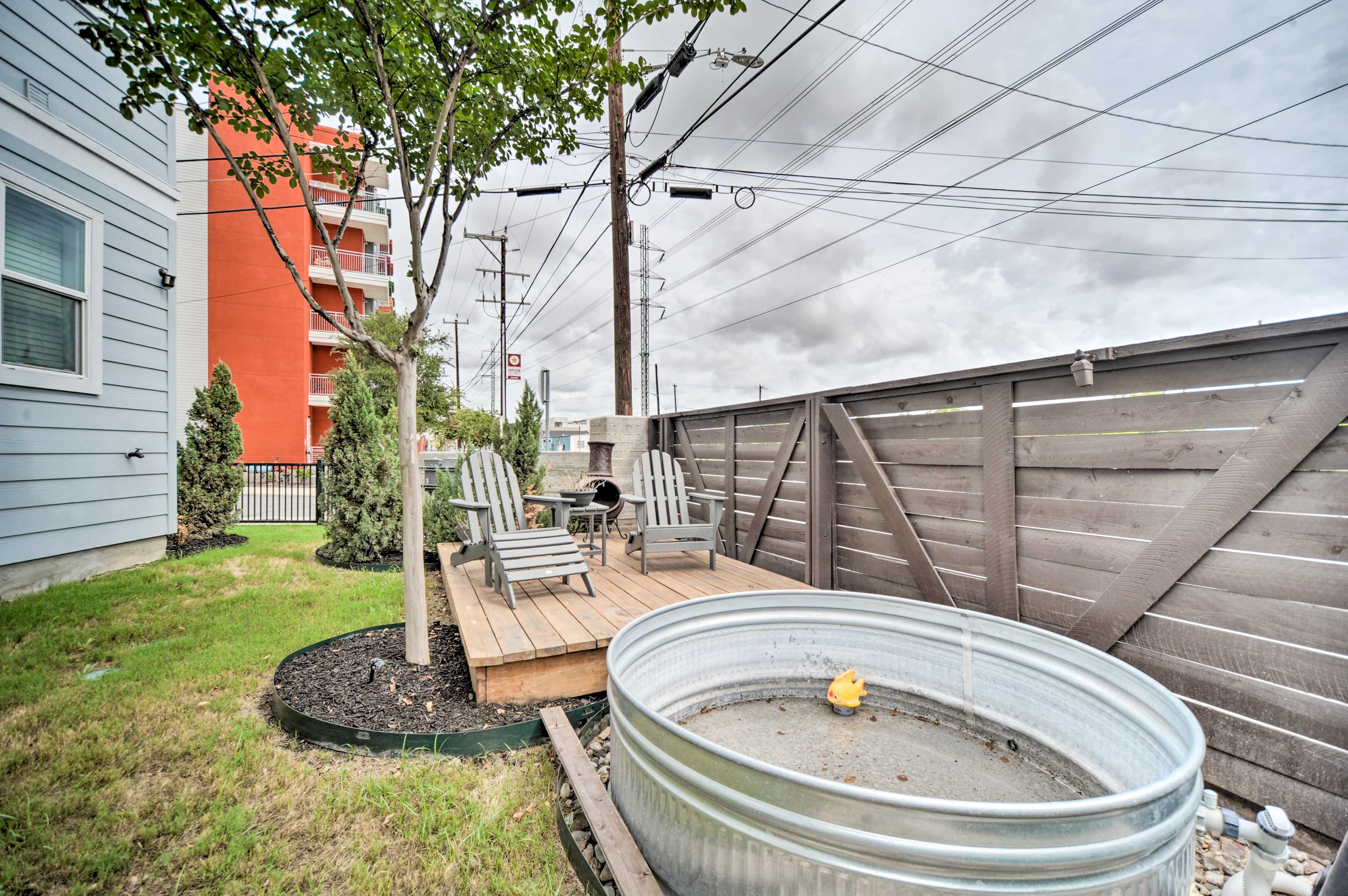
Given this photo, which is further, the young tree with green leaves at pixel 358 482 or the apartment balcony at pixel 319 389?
the apartment balcony at pixel 319 389

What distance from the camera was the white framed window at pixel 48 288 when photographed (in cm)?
368

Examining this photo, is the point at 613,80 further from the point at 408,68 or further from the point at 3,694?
the point at 3,694

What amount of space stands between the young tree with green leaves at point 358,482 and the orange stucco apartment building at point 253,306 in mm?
12919

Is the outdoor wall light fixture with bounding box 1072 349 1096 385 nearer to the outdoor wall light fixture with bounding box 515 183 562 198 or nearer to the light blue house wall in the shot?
the light blue house wall

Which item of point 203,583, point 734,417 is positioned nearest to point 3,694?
point 203,583

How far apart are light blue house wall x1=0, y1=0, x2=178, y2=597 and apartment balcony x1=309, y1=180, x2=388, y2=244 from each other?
14.9 m

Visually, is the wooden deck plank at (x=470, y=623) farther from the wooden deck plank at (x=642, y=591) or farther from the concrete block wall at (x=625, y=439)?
the concrete block wall at (x=625, y=439)

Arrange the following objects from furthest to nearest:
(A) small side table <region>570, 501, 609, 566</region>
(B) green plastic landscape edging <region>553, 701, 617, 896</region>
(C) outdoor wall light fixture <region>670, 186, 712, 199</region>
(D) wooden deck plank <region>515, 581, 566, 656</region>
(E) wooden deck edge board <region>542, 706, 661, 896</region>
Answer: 1. (C) outdoor wall light fixture <region>670, 186, 712, 199</region>
2. (A) small side table <region>570, 501, 609, 566</region>
3. (D) wooden deck plank <region>515, 581, 566, 656</region>
4. (B) green plastic landscape edging <region>553, 701, 617, 896</region>
5. (E) wooden deck edge board <region>542, 706, 661, 896</region>

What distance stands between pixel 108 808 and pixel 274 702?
681mm

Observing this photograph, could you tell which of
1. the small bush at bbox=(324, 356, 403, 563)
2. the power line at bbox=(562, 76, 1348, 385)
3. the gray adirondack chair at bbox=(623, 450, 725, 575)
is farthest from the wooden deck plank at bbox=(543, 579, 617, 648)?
the power line at bbox=(562, 76, 1348, 385)

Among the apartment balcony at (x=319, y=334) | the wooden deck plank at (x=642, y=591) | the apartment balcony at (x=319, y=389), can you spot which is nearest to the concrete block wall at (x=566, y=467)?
the wooden deck plank at (x=642, y=591)

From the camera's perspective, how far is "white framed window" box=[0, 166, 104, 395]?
145 inches

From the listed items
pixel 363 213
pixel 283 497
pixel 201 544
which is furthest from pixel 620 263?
pixel 363 213

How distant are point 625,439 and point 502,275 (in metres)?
14.1
